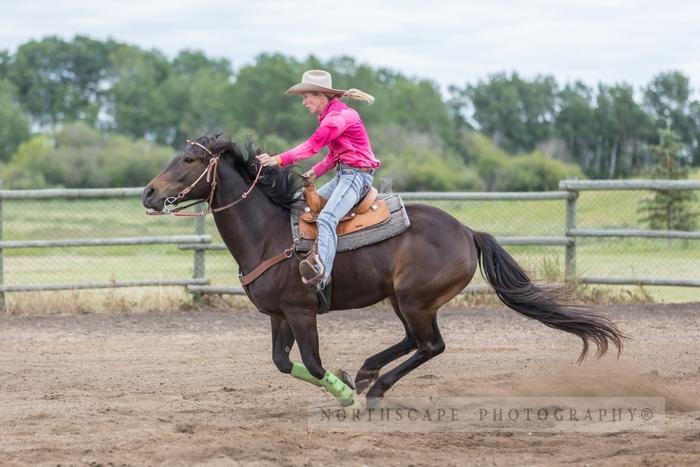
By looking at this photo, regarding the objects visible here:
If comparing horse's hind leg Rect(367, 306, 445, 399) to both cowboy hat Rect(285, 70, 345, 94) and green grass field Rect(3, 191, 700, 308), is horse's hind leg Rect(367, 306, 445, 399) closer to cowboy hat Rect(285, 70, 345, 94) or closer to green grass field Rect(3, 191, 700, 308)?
cowboy hat Rect(285, 70, 345, 94)

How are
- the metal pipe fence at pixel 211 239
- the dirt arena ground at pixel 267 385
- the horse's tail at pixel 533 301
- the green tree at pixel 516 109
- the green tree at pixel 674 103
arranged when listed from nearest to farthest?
the dirt arena ground at pixel 267 385, the horse's tail at pixel 533 301, the metal pipe fence at pixel 211 239, the green tree at pixel 674 103, the green tree at pixel 516 109

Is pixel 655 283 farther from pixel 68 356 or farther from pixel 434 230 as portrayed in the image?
pixel 68 356

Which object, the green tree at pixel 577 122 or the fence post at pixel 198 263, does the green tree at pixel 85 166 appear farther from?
the fence post at pixel 198 263

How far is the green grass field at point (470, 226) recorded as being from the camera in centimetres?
1730

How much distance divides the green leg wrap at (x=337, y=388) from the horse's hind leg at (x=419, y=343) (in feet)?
0.99

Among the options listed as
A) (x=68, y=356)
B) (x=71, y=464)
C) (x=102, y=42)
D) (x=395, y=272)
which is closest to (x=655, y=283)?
(x=395, y=272)

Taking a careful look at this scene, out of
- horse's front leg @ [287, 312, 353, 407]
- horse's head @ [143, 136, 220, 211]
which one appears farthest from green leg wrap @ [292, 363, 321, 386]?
horse's head @ [143, 136, 220, 211]

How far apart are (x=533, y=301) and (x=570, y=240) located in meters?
5.53

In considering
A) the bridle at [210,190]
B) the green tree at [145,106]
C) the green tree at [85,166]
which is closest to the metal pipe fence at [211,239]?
the bridle at [210,190]

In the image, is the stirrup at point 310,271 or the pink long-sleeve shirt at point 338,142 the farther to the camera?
the pink long-sleeve shirt at point 338,142

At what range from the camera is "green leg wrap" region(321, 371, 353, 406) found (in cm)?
710

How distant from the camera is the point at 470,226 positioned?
2270cm

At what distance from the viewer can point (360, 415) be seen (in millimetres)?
7270

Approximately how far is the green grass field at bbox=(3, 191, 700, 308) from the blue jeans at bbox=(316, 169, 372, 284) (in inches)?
233
